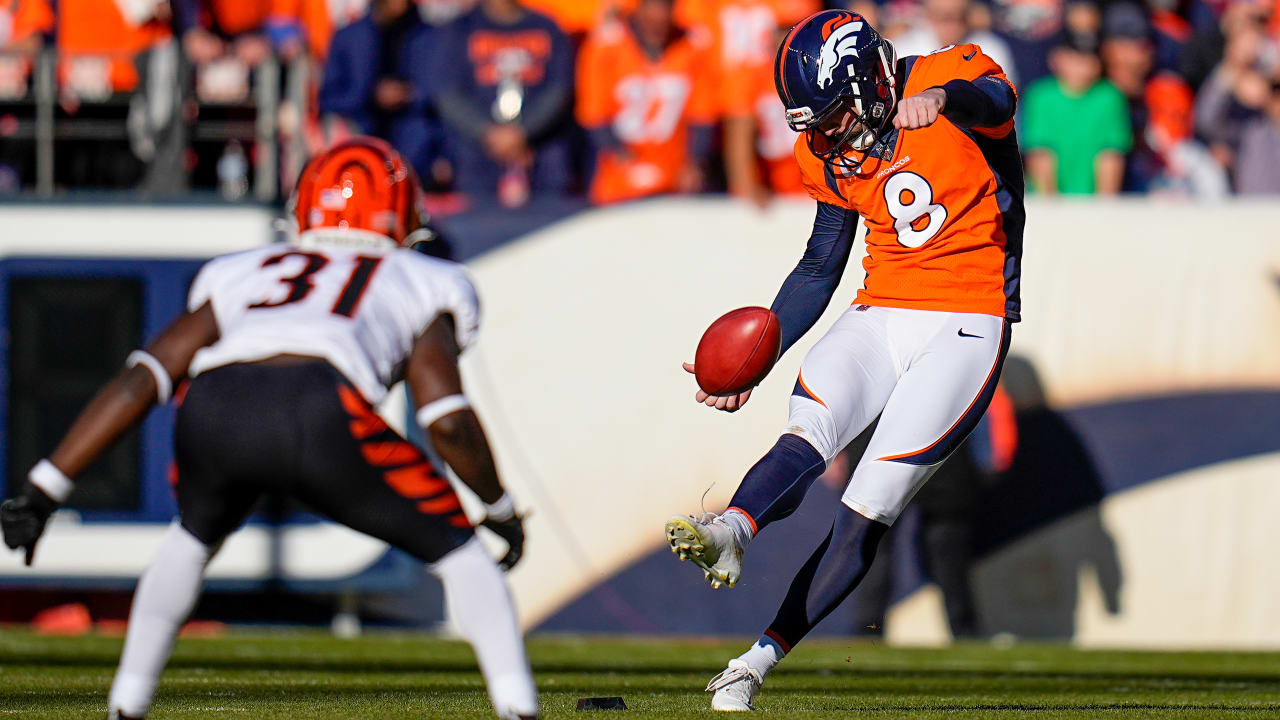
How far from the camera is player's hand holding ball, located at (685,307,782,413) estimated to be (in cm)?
471

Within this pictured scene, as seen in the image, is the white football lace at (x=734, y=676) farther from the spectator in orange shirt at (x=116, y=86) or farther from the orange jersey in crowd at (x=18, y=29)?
the orange jersey in crowd at (x=18, y=29)

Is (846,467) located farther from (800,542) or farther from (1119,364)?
(1119,364)

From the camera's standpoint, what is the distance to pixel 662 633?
887 cm

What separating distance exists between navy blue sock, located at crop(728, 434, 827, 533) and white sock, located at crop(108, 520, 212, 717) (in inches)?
54.2

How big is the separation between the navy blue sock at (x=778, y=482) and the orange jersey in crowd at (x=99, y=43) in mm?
5593

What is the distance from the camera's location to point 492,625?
11.9ft

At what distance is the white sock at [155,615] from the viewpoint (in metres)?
3.70

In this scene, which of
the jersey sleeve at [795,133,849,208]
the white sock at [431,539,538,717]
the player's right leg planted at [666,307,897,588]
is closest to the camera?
the white sock at [431,539,538,717]

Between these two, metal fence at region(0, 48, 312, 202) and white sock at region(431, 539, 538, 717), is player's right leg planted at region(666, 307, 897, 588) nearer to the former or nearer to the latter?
white sock at region(431, 539, 538, 717)

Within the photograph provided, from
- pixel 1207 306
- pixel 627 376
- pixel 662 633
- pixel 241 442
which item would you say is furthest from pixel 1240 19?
pixel 241 442

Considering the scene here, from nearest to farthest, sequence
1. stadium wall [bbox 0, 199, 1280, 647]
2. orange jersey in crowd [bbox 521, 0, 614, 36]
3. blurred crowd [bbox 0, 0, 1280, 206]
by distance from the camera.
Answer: stadium wall [bbox 0, 199, 1280, 647] → blurred crowd [bbox 0, 0, 1280, 206] → orange jersey in crowd [bbox 521, 0, 614, 36]

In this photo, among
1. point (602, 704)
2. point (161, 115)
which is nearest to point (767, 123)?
point (161, 115)

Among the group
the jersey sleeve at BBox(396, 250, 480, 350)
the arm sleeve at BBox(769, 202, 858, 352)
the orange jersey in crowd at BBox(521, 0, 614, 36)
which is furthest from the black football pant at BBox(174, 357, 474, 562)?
the orange jersey in crowd at BBox(521, 0, 614, 36)

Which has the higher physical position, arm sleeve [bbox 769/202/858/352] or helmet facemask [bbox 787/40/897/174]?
helmet facemask [bbox 787/40/897/174]
